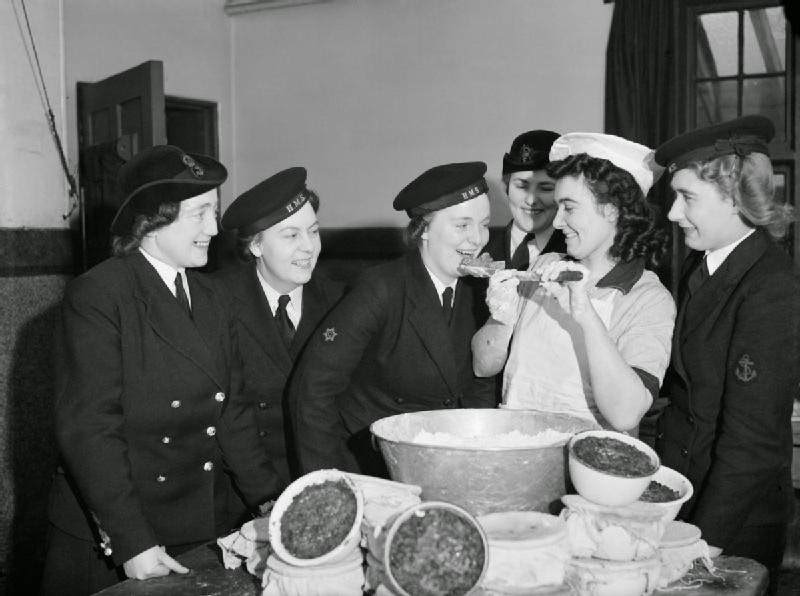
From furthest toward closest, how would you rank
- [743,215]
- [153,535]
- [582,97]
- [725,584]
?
[582,97] → [743,215] → [153,535] → [725,584]

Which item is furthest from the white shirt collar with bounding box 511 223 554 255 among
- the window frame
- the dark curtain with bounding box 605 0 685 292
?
the window frame

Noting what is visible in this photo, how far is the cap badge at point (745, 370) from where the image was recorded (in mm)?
2318

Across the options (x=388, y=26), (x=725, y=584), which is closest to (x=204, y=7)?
(x=388, y=26)

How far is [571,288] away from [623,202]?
0.43m

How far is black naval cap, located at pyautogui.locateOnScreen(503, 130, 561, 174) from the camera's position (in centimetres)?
368

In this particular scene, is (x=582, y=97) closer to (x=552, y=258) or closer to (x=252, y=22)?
(x=252, y=22)

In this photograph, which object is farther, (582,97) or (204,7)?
(204,7)

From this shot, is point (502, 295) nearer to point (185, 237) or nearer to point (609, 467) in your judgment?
point (609, 467)

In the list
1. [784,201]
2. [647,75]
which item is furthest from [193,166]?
[784,201]

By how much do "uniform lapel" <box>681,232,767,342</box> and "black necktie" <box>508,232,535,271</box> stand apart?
110 centimetres

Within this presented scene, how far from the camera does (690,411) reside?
2.49 metres

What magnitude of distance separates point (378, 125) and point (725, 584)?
218 inches

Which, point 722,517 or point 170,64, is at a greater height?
point 170,64

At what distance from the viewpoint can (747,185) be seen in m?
2.45
